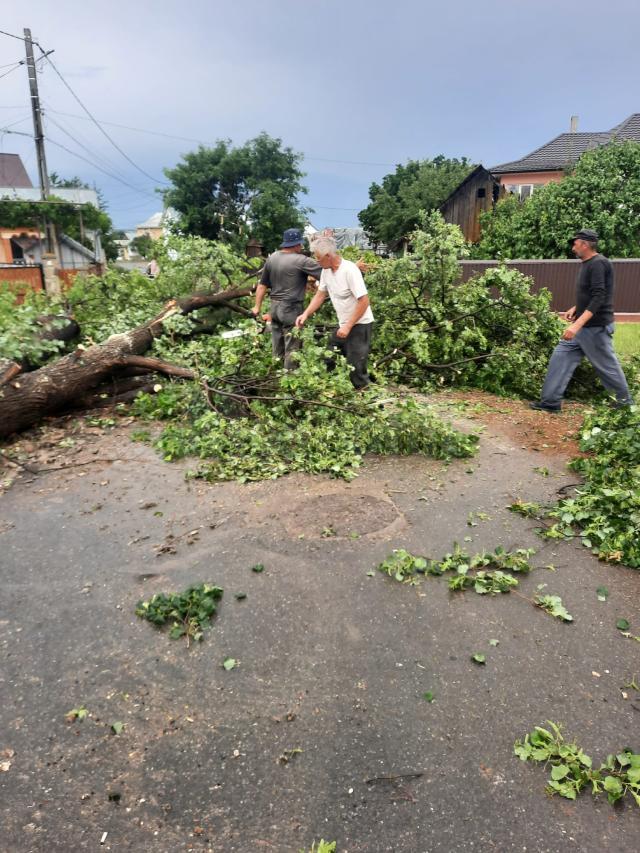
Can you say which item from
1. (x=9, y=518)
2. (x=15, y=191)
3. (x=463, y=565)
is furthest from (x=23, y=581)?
(x=15, y=191)

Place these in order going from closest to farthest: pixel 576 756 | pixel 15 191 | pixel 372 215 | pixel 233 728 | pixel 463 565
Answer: pixel 576 756
pixel 233 728
pixel 463 565
pixel 15 191
pixel 372 215

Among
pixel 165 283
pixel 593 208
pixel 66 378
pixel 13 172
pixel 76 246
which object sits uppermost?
pixel 13 172

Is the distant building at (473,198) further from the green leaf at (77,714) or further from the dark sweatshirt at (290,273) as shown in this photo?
the green leaf at (77,714)

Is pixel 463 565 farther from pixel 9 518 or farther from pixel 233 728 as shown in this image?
pixel 9 518

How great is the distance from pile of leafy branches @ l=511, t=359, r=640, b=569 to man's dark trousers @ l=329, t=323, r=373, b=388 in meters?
1.96

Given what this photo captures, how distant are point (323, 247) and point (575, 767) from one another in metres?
4.18

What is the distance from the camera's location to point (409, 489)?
4.06 m

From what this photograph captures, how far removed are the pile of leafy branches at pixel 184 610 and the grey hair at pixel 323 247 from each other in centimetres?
319

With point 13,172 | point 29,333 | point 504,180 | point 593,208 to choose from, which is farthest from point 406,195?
point 29,333

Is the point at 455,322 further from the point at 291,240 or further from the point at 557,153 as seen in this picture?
the point at 557,153

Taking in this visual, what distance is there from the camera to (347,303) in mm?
5195

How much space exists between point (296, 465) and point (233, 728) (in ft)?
7.82

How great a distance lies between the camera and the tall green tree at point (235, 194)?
3484 cm

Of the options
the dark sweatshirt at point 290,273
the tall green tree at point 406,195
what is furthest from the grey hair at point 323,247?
the tall green tree at point 406,195
